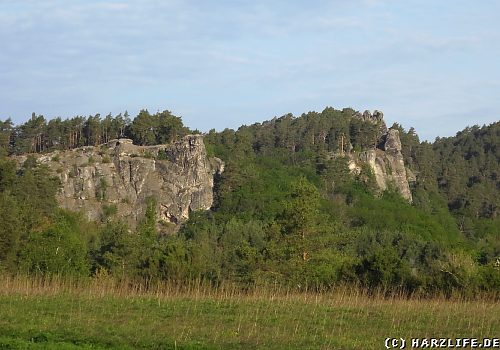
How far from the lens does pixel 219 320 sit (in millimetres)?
14711

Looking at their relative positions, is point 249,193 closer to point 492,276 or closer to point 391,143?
point 391,143

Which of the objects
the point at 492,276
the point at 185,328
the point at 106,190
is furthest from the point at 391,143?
the point at 185,328

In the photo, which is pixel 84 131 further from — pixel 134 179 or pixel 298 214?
pixel 298 214

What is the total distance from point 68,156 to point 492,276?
8049 cm

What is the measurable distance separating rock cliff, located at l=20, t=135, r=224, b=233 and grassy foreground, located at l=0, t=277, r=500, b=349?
73.7 meters

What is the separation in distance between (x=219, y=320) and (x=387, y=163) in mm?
114658

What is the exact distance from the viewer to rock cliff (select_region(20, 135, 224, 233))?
92.6 m

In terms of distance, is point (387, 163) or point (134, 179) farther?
point (387, 163)

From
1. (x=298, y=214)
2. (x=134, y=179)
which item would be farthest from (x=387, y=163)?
(x=298, y=214)

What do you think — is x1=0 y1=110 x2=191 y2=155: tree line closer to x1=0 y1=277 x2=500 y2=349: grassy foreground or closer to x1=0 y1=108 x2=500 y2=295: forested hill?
x1=0 y1=108 x2=500 y2=295: forested hill

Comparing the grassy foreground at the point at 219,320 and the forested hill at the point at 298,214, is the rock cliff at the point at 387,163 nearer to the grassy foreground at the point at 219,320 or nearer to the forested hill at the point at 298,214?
the forested hill at the point at 298,214

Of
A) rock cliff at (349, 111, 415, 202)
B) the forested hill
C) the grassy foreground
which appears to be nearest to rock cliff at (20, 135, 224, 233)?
the forested hill

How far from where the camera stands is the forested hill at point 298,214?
95.3ft

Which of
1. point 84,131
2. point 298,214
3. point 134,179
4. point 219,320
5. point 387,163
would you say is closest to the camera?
point 219,320
